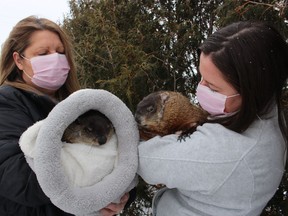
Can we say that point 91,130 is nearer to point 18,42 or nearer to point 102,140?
point 102,140

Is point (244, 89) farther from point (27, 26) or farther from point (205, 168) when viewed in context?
point (27, 26)

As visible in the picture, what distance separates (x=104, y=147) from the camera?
5.57 feet

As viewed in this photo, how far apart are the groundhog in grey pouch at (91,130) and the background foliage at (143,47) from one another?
1631mm

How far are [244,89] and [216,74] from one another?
0.14 meters

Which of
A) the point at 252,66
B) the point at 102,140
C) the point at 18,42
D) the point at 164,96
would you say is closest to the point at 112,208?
the point at 102,140

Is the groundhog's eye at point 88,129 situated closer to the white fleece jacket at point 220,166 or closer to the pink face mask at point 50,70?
the white fleece jacket at point 220,166

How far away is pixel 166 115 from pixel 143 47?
2131 millimetres

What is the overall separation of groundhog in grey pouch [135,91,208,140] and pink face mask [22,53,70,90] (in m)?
0.62

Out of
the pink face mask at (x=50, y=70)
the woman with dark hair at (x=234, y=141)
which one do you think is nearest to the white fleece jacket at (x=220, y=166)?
the woman with dark hair at (x=234, y=141)

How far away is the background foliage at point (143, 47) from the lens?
3705 millimetres

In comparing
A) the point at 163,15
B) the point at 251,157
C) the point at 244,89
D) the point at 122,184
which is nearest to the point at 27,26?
the point at 122,184

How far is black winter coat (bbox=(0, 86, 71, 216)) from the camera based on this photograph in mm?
1618

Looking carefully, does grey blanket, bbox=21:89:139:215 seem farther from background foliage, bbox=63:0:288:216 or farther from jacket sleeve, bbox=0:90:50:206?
background foliage, bbox=63:0:288:216

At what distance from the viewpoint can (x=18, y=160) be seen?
165 cm
